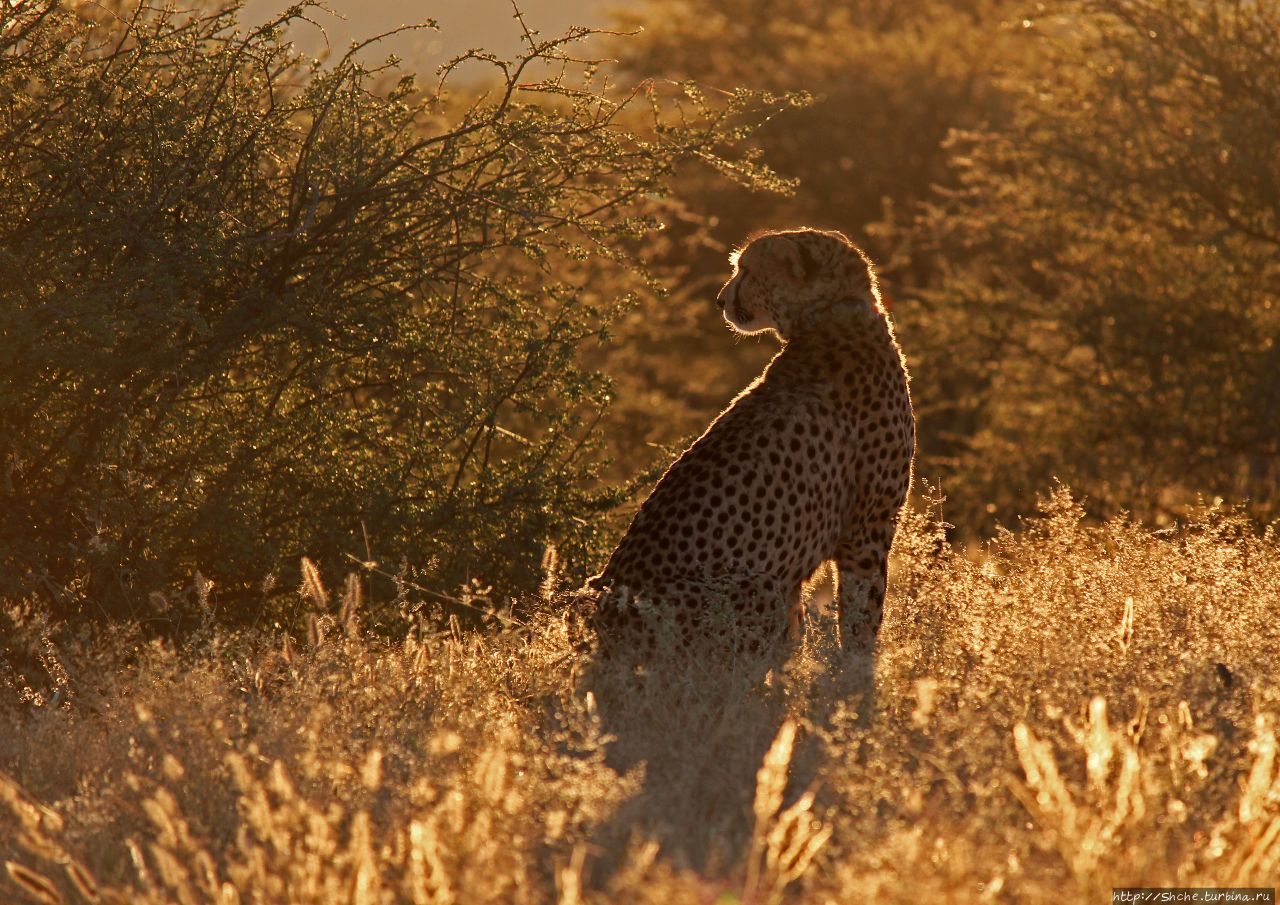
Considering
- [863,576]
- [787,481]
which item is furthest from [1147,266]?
[787,481]

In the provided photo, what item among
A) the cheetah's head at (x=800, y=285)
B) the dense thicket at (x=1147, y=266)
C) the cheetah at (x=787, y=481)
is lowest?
the dense thicket at (x=1147, y=266)

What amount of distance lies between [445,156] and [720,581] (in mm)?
2226

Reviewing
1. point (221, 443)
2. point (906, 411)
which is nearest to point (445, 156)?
point (221, 443)

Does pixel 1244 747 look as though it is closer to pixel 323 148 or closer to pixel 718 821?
pixel 718 821

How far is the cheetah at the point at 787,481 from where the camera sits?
4699mm

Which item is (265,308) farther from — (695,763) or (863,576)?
(695,763)

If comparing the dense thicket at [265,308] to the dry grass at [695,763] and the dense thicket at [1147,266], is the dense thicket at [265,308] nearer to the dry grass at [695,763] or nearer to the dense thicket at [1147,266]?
the dry grass at [695,763]

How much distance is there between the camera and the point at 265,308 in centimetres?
596

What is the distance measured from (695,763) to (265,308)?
2.98 metres

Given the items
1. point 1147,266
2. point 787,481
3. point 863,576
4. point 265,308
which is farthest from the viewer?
point 1147,266

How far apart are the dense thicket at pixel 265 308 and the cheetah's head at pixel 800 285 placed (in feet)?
2.93

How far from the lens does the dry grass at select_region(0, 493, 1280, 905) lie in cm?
280

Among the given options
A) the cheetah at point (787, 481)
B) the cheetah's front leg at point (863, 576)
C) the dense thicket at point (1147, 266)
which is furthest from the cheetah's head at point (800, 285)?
the dense thicket at point (1147, 266)

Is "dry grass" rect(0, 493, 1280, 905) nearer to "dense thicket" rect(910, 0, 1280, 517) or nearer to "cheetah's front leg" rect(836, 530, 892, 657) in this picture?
"cheetah's front leg" rect(836, 530, 892, 657)
